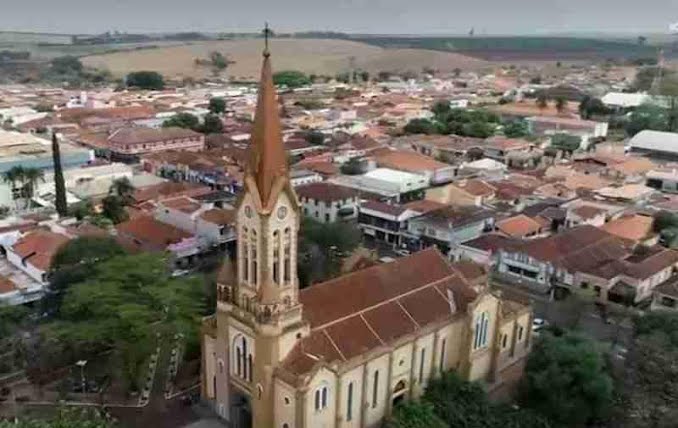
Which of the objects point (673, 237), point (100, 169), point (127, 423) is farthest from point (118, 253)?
point (673, 237)

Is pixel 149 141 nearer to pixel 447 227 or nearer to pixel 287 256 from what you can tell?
pixel 447 227

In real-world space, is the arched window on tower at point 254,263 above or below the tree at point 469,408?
above

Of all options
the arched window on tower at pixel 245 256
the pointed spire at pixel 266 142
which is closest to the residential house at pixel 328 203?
the arched window on tower at pixel 245 256

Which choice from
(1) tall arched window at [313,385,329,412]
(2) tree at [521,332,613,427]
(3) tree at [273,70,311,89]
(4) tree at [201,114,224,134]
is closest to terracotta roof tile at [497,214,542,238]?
(2) tree at [521,332,613,427]

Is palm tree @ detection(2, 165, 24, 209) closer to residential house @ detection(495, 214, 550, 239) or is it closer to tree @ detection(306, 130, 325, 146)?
tree @ detection(306, 130, 325, 146)

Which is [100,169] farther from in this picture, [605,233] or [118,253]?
[605,233]

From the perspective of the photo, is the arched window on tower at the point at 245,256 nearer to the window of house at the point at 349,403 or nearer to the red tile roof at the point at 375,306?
the red tile roof at the point at 375,306
